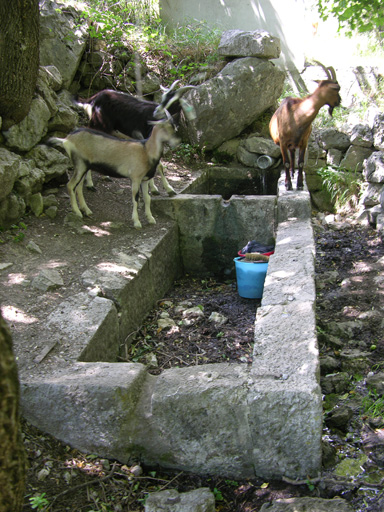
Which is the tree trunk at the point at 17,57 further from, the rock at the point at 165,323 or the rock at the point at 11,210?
the rock at the point at 165,323

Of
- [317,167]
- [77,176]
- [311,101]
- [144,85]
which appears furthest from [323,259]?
[144,85]

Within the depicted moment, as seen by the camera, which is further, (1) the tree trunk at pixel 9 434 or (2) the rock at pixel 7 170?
(2) the rock at pixel 7 170

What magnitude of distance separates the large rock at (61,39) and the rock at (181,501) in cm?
634

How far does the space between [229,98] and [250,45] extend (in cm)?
101

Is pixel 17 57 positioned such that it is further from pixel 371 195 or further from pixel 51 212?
pixel 371 195

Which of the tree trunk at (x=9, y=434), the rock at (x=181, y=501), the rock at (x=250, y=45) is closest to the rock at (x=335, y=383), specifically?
→ the rock at (x=181, y=501)

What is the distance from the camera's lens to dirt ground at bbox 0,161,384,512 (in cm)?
245

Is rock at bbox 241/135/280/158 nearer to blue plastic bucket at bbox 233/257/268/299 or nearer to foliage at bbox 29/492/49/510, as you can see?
blue plastic bucket at bbox 233/257/268/299

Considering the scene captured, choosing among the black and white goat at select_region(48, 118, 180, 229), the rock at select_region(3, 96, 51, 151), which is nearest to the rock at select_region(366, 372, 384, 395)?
the black and white goat at select_region(48, 118, 180, 229)

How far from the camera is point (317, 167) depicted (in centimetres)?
855

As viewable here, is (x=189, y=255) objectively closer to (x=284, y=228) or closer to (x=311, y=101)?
(x=284, y=228)

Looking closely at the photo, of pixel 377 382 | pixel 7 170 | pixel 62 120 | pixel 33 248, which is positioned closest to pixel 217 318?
pixel 377 382

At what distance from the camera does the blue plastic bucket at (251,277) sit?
4871 millimetres

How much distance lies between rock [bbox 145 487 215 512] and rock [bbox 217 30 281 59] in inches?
291
